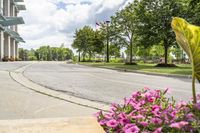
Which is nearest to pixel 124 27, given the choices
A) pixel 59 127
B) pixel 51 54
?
pixel 59 127

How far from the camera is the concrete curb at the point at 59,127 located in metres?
4.06

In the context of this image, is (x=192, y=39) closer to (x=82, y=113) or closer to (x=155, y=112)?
(x=155, y=112)

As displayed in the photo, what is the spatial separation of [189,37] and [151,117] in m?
0.83

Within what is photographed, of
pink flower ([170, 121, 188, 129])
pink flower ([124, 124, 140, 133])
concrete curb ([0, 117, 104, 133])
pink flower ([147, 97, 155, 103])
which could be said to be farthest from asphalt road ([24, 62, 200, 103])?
pink flower ([170, 121, 188, 129])

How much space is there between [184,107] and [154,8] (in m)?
42.5

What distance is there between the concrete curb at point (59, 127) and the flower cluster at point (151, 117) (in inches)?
5.3

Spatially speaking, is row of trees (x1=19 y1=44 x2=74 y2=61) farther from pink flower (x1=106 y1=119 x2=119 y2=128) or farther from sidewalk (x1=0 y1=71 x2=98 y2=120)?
pink flower (x1=106 y1=119 x2=119 y2=128)

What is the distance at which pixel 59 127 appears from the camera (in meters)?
4.25

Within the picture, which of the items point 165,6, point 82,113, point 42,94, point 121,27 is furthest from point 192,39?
point 121,27

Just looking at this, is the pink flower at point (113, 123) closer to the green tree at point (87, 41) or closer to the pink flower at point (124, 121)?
the pink flower at point (124, 121)

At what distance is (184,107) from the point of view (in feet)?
12.3

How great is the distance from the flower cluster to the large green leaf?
1.54 ft

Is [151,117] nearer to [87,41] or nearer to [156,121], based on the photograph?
[156,121]

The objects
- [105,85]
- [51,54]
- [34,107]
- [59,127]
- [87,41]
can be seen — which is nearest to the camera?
[59,127]
